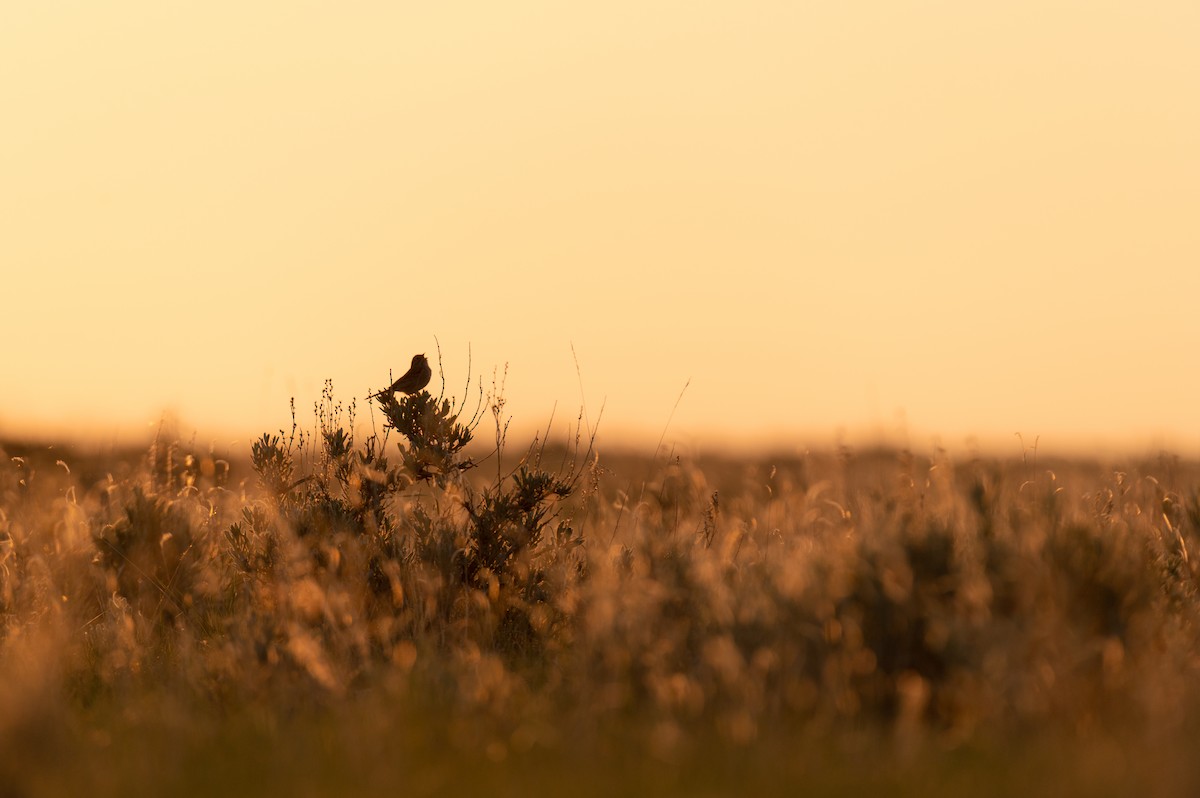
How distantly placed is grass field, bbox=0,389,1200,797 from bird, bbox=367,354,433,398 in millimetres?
203

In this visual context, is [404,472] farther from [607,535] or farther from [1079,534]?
[1079,534]

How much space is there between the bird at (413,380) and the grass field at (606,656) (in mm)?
203

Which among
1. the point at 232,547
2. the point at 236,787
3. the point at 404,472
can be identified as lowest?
the point at 236,787

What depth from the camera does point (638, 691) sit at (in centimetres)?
534

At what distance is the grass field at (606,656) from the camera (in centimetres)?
435

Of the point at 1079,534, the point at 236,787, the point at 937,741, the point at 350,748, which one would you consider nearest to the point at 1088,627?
the point at 1079,534

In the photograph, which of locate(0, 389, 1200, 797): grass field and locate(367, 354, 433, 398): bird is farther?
locate(367, 354, 433, 398): bird

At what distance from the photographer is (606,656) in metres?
5.18

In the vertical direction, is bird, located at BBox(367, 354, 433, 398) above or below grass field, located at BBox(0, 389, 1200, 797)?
above

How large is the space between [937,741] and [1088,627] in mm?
A: 1184

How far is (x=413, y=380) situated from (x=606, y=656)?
10.8 ft

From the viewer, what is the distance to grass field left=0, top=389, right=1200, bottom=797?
4.35 meters

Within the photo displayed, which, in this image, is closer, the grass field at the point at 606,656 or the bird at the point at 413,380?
the grass field at the point at 606,656

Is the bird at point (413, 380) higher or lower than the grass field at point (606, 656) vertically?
higher
